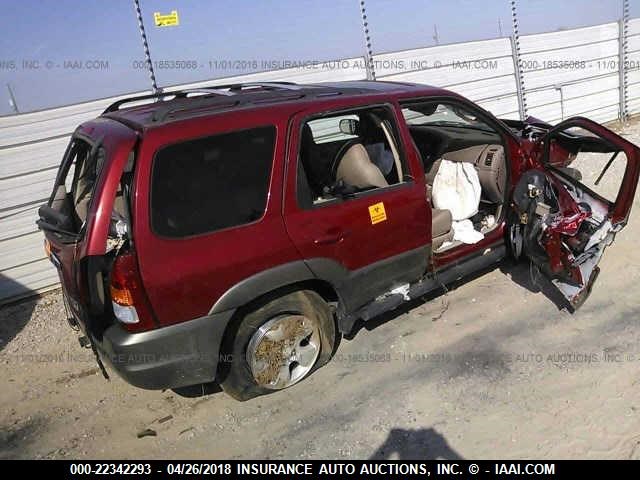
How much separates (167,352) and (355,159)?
1798mm

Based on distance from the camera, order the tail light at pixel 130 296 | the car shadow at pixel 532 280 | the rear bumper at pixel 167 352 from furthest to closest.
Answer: the car shadow at pixel 532 280 < the rear bumper at pixel 167 352 < the tail light at pixel 130 296

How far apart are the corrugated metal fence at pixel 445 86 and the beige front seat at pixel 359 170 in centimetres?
305

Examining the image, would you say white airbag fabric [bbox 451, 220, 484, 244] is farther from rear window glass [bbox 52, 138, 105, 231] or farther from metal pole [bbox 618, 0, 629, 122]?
metal pole [bbox 618, 0, 629, 122]

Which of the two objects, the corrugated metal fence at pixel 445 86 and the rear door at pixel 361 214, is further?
the corrugated metal fence at pixel 445 86

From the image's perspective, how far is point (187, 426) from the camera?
304 centimetres

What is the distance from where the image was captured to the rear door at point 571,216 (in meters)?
3.51

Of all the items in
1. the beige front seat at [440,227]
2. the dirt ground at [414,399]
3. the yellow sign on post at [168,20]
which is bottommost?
the dirt ground at [414,399]

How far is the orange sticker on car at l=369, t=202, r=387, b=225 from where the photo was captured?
10.5 ft

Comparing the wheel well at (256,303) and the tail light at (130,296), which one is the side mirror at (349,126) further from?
the tail light at (130,296)

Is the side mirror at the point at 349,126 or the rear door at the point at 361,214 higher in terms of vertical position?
the side mirror at the point at 349,126

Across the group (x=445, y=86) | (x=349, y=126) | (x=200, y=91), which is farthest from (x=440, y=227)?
(x=445, y=86)

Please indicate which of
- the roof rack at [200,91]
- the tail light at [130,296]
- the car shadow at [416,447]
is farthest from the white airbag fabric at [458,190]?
the tail light at [130,296]

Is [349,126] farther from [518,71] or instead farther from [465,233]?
[518,71]

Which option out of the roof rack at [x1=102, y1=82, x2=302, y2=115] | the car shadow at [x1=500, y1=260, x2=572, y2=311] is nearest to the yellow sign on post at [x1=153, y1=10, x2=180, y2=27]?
the roof rack at [x1=102, y1=82, x2=302, y2=115]
